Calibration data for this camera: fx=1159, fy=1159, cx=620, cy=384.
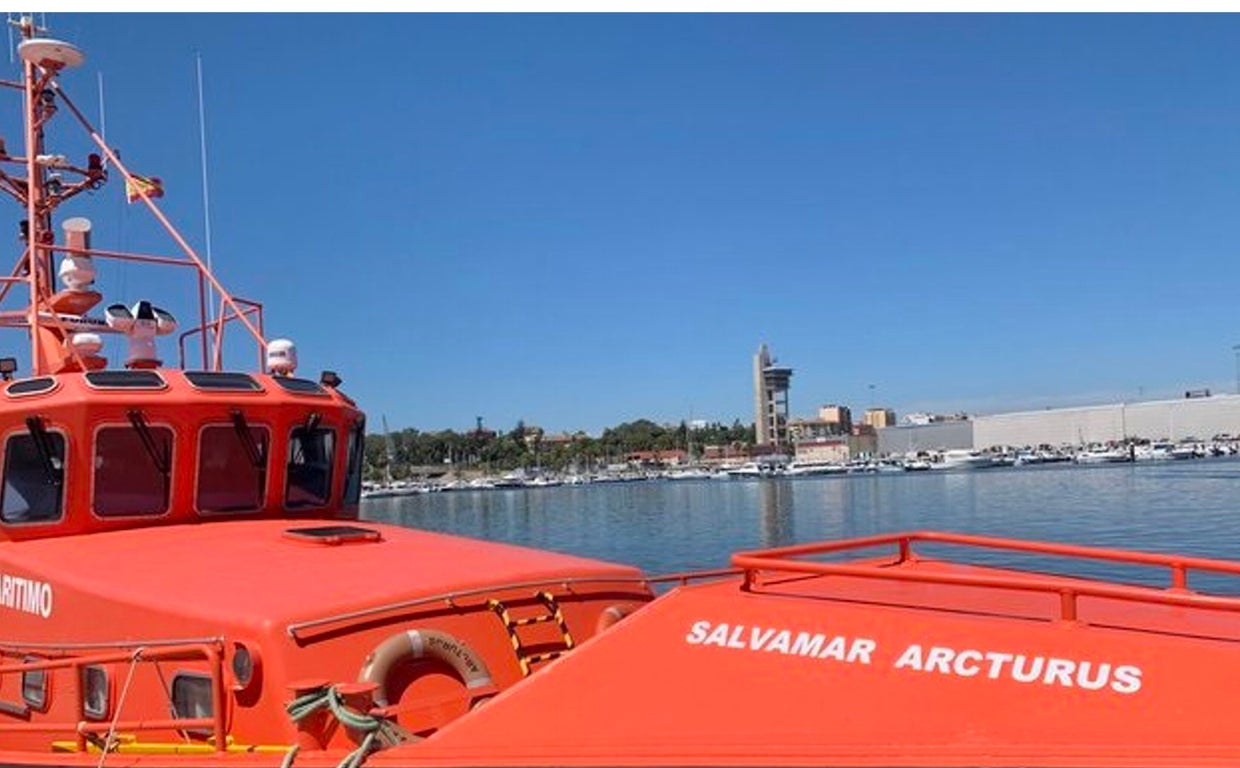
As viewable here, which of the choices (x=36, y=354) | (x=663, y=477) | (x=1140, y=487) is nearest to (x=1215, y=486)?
(x=1140, y=487)

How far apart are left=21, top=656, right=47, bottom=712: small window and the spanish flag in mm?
4638

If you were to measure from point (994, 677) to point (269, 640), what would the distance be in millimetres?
2935

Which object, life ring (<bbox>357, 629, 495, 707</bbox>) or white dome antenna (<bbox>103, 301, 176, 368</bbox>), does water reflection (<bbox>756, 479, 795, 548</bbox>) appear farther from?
life ring (<bbox>357, 629, 495, 707</bbox>)

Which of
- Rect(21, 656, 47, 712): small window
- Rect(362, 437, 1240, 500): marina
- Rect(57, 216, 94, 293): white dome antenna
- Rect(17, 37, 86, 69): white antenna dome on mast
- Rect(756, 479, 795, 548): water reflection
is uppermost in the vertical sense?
Rect(17, 37, 86, 69): white antenna dome on mast

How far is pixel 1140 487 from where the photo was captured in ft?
214

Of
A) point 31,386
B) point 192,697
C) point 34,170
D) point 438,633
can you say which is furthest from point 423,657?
point 34,170

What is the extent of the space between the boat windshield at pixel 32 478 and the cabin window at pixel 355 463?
185 cm

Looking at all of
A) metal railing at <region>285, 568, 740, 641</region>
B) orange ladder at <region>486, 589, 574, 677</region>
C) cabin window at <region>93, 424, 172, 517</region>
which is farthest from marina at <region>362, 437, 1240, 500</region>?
orange ladder at <region>486, 589, 574, 677</region>

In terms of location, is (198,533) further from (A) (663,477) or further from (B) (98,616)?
(A) (663,477)

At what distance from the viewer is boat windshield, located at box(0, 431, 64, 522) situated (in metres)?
6.76

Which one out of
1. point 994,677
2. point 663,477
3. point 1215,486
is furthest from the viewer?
point 663,477

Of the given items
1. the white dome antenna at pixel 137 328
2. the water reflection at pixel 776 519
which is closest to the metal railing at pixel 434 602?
the white dome antenna at pixel 137 328

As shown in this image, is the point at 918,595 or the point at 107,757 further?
the point at 107,757

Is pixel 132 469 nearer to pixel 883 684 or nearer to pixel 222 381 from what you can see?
pixel 222 381
